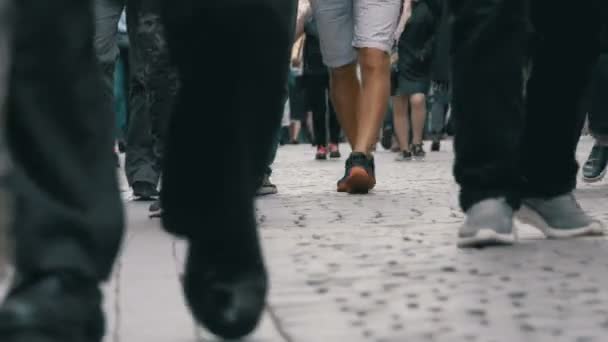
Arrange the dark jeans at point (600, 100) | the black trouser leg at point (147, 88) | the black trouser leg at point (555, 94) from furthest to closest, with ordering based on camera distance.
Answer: the dark jeans at point (600, 100)
the black trouser leg at point (147, 88)
the black trouser leg at point (555, 94)

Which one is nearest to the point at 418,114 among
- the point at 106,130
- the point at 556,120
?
the point at 556,120

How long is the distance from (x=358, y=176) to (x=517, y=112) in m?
3.18

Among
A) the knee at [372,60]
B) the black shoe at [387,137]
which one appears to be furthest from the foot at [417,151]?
the knee at [372,60]

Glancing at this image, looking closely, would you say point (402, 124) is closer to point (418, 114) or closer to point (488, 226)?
point (418, 114)

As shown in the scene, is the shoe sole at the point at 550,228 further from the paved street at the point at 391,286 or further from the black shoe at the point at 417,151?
the black shoe at the point at 417,151

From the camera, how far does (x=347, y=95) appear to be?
787 cm

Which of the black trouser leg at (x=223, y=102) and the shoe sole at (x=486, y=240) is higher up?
the black trouser leg at (x=223, y=102)

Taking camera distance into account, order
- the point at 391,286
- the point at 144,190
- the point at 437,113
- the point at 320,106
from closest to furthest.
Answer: the point at 391,286 < the point at 144,190 < the point at 320,106 < the point at 437,113

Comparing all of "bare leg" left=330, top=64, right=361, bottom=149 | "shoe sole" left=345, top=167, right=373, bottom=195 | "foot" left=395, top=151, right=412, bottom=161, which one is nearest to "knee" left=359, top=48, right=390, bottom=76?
"bare leg" left=330, top=64, right=361, bottom=149

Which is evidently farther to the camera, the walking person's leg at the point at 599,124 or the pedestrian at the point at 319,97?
the pedestrian at the point at 319,97

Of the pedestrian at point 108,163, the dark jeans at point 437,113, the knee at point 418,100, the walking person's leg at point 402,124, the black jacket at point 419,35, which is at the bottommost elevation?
the dark jeans at point 437,113

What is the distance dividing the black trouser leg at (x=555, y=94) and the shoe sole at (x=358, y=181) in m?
2.80

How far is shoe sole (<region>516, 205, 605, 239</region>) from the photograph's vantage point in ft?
14.3

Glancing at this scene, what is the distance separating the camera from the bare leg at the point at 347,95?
781cm
